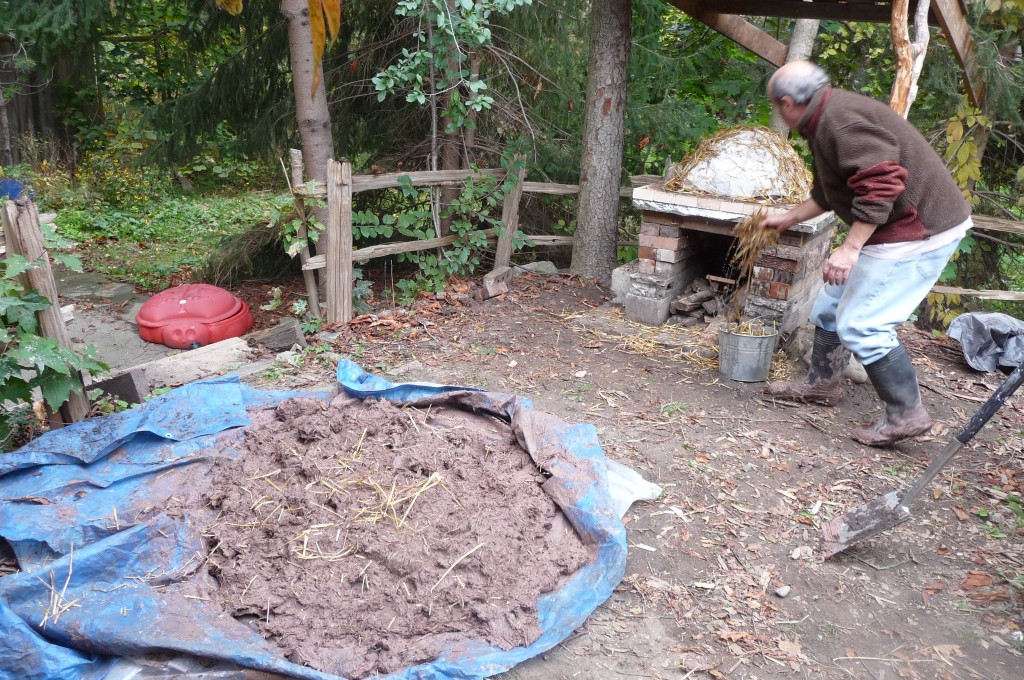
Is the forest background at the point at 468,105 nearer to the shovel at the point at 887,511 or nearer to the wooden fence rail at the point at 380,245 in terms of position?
the wooden fence rail at the point at 380,245

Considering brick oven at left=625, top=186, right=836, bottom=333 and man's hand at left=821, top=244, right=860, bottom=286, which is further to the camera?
brick oven at left=625, top=186, right=836, bottom=333

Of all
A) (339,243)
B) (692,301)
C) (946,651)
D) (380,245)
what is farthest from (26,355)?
(692,301)

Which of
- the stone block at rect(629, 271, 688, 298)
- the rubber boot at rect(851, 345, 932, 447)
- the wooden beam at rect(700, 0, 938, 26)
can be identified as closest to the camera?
the rubber boot at rect(851, 345, 932, 447)

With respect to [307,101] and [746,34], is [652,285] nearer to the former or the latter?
[746,34]

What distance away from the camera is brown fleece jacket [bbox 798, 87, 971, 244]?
11.5 ft

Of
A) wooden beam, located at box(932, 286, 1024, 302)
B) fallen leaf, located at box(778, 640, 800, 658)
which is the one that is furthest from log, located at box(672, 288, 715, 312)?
fallen leaf, located at box(778, 640, 800, 658)

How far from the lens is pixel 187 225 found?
11172mm

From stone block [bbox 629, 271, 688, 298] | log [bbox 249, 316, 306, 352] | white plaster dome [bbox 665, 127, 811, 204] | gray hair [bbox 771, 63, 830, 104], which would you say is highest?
gray hair [bbox 771, 63, 830, 104]

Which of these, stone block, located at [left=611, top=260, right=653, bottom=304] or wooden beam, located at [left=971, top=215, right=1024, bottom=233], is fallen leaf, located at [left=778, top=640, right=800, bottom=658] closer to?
stone block, located at [left=611, top=260, right=653, bottom=304]

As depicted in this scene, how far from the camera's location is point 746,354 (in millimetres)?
4742

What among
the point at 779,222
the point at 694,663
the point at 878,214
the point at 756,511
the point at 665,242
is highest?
the point at 878,214

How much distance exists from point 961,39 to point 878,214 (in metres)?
3.11

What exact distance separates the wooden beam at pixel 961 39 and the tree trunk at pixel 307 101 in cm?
462

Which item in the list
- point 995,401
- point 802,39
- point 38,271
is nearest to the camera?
point 995,401
